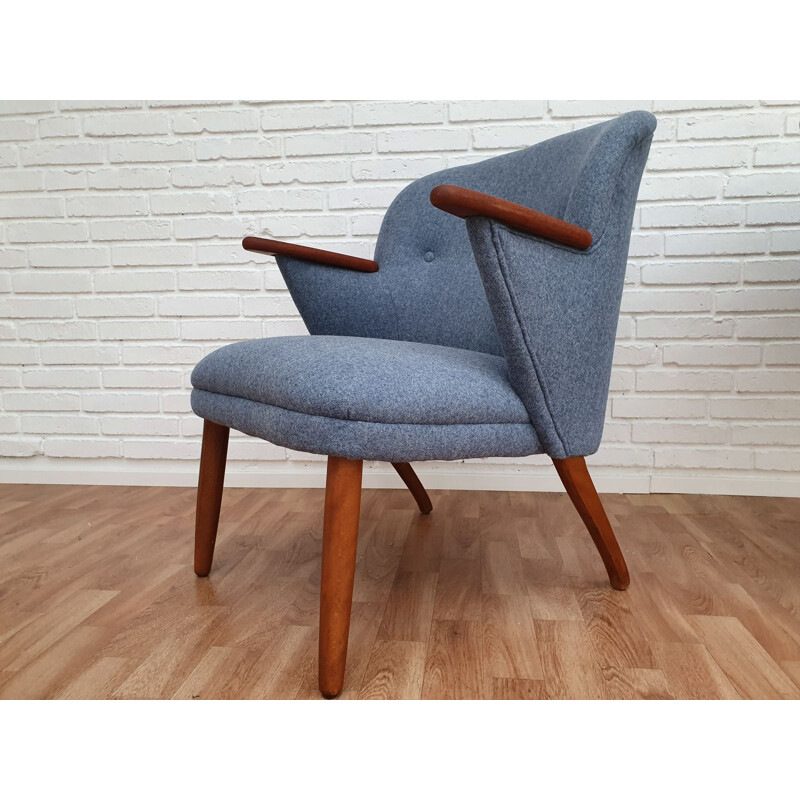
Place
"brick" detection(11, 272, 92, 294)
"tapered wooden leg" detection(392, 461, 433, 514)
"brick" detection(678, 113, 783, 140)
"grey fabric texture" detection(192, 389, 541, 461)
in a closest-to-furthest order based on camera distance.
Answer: "grey fabric texture" detection(192, 389, 541, 461), "tapered wooden leg" detection(392, 461, 433, 514), "brick" detection(678, 113, 783, 140), "brick" detection(11, 272, 92, 294)

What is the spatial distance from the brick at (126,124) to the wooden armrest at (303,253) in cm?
91

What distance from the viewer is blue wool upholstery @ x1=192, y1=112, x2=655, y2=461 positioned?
100 centimetres

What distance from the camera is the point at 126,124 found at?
7.29 feet

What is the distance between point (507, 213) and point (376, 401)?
34 centimetres

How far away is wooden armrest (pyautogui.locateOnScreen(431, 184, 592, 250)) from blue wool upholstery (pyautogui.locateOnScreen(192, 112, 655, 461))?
0.06 ft

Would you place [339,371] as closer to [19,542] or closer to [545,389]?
[545,389]

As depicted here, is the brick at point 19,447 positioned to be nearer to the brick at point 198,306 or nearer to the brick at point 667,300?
the brick at point 198,306

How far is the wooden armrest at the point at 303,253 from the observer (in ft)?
5.07

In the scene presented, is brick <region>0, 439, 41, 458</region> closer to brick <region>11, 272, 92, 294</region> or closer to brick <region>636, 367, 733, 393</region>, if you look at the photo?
brick <region>11, 272, 92, 294</region>

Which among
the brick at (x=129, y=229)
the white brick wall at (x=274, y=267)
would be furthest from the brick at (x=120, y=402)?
the brick at (x=129, y=229)

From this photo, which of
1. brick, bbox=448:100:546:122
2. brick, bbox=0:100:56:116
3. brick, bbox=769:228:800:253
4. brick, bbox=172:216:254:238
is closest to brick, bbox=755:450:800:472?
brick, bbox=769:228:800:253
